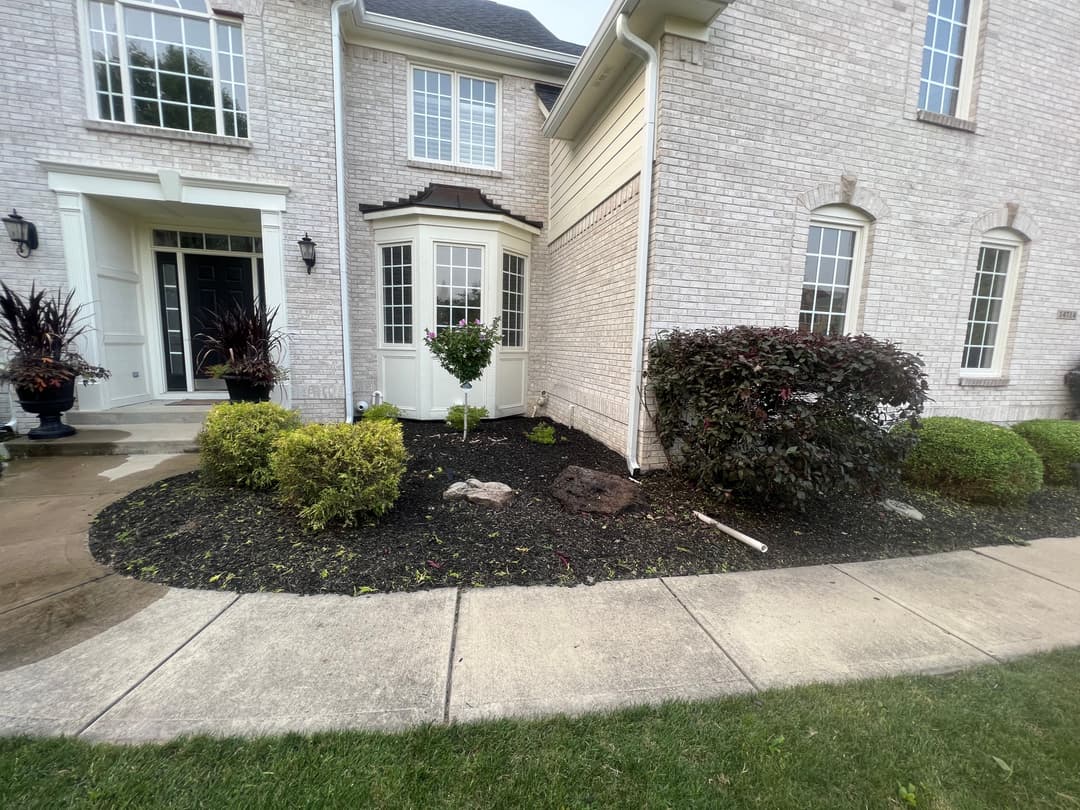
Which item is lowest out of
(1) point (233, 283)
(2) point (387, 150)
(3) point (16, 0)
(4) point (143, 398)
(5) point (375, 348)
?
(4) point (143, 398)

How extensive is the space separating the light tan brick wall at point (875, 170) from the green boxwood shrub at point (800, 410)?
Result: 3.93ft

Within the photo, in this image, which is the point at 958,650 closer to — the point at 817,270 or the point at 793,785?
the point at 793,785

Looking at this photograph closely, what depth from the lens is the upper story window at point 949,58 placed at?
5469 millimetres

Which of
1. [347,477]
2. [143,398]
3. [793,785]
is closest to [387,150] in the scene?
[143,398]

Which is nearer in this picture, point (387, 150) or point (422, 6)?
point (387, 150)

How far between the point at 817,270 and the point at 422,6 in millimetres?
8207

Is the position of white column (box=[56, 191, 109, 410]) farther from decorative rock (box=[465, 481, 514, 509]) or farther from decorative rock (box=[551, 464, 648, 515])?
decorative rock (box=[551, 464, 648, 515])

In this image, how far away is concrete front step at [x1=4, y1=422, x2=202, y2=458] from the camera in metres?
5.07

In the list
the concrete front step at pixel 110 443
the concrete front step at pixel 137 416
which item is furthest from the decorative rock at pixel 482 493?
the concrete front step at pixel 137 416

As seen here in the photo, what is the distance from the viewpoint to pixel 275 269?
616 centimetres

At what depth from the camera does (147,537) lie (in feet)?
10.6

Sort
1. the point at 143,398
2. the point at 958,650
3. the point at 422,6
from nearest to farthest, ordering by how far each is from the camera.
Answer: the point at 958,650
the point at 143,398
the point at 422,6

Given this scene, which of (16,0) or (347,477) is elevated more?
(16,0)

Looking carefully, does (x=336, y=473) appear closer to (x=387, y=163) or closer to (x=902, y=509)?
(x=902, y=509)
